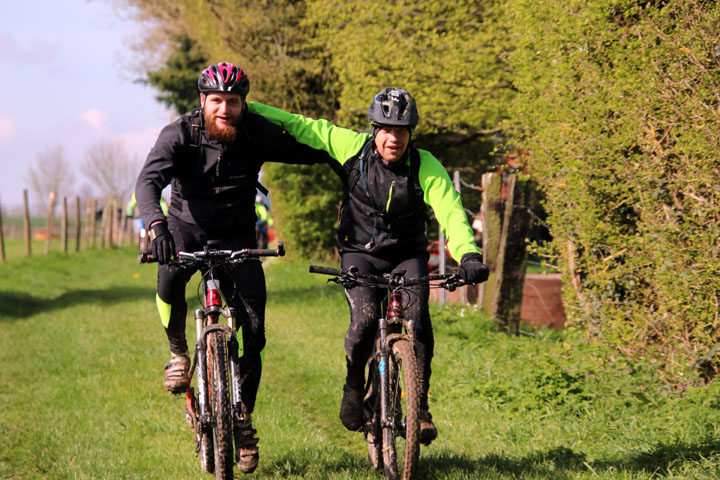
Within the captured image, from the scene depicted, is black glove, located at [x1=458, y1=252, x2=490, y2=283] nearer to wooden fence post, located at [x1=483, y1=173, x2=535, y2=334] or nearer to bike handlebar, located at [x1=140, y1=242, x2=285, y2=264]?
bike handlebar, located at [x1=140, y1=242, x2=285, y2=264]

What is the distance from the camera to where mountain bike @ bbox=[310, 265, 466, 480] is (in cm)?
446

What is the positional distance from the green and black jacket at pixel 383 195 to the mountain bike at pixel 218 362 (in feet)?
2.42

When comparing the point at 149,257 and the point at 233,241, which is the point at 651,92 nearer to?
the point at 233,241

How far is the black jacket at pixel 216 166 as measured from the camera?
486 centimetres

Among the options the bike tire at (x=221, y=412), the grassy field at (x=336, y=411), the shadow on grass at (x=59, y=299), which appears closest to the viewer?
the bike tire at (x=221, y=412)

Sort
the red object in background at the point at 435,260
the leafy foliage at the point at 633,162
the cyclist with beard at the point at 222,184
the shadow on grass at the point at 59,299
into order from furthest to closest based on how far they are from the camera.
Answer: the shadow on grass at the point at 59,299, the red object in background at the point at 435,260, the leafy foliage at the point at 633,162, the cyclist with beard at the point at 222,184

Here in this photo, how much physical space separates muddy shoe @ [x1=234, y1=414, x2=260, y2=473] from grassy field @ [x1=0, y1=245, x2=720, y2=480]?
0.47 m

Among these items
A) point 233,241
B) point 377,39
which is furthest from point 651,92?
point 377,39

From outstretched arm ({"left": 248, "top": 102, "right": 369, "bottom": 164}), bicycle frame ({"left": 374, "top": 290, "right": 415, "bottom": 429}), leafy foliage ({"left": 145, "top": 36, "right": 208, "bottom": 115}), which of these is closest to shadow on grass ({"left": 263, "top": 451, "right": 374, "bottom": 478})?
bicycle frame ({"left": 374, "top": 290, "right": 415, "bottom": 429})

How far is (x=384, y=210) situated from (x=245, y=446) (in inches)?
65.1

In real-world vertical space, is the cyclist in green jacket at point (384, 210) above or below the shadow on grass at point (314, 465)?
above

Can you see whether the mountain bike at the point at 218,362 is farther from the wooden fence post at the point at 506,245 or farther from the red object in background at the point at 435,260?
the red object in background at the point at 435,260

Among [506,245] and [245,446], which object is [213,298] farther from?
[506,245]

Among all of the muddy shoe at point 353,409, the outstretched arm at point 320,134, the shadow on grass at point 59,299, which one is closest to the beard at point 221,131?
the outstretched arm at point 320,134
